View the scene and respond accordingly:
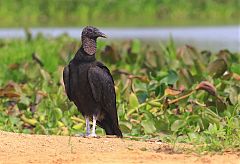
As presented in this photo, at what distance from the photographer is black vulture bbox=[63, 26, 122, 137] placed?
20.6 feet

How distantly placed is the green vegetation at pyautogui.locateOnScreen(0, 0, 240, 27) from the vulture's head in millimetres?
19777

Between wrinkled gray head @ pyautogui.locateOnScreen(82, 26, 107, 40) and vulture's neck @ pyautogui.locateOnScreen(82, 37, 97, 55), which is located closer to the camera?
vulture's neck @ pyautogui.locateOnScreen(82, 37, 97, 55)

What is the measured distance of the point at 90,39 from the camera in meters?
6.62

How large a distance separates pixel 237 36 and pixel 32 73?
11.5 meters

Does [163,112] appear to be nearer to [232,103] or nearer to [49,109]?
[232,103]

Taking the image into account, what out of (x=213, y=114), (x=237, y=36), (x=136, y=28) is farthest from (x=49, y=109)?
(x=136, y=28)

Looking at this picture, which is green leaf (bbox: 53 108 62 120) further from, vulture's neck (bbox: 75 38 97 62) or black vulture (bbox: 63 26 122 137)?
vulture's neck (bbox: 75 38 97 62)

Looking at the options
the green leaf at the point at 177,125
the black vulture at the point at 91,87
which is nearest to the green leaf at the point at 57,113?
the black vulture at the point at 91,87

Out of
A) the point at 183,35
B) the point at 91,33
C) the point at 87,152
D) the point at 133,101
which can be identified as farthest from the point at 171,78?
the point at 183,35

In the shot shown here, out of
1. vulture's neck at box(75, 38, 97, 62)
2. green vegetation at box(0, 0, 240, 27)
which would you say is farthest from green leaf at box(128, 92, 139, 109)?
green vegetation at box(0, 0, 240, 27)

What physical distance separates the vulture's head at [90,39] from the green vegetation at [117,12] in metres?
19.8

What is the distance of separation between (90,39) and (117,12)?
20912 mm

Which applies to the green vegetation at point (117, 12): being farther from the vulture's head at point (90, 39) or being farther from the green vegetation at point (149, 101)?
the vulture's head at point (90, 39)

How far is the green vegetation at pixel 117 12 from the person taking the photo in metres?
27.0
